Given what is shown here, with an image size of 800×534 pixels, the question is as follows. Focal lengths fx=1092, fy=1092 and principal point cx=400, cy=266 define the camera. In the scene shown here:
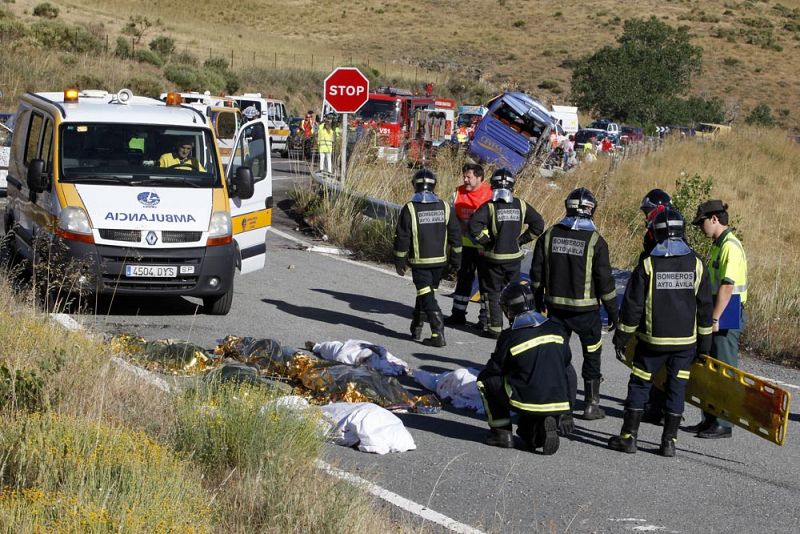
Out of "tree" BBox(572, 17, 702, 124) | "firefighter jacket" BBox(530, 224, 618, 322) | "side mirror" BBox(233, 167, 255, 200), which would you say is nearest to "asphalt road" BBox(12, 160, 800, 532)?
"firefighter jacket" BBox(530, 224, 618, 322)

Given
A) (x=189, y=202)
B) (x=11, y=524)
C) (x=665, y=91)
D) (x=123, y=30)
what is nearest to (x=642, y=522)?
(x=11, y=524)

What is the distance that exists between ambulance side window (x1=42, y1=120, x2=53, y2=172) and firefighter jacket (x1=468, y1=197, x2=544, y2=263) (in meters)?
4.20

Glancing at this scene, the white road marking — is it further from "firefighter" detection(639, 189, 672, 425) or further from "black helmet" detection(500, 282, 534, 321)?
"firefighter" detection(639, 189, 672, 425)

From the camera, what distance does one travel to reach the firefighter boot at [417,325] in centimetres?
1052

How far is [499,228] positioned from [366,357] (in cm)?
220

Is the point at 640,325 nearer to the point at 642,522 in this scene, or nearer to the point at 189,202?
the point at 642,522

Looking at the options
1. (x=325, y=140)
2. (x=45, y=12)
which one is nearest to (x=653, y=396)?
(x=325, y=140)

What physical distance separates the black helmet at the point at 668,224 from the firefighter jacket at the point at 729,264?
2.57 feet

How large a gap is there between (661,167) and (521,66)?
2418 inches

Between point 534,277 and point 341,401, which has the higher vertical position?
point 534,277

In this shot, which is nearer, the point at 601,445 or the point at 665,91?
the point at 601,445

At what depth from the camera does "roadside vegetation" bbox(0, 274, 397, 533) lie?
441 centimetres

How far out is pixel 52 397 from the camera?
6469mm

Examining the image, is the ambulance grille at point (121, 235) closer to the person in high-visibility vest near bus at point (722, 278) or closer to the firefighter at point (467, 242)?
the firefighter at point (467, 242)
